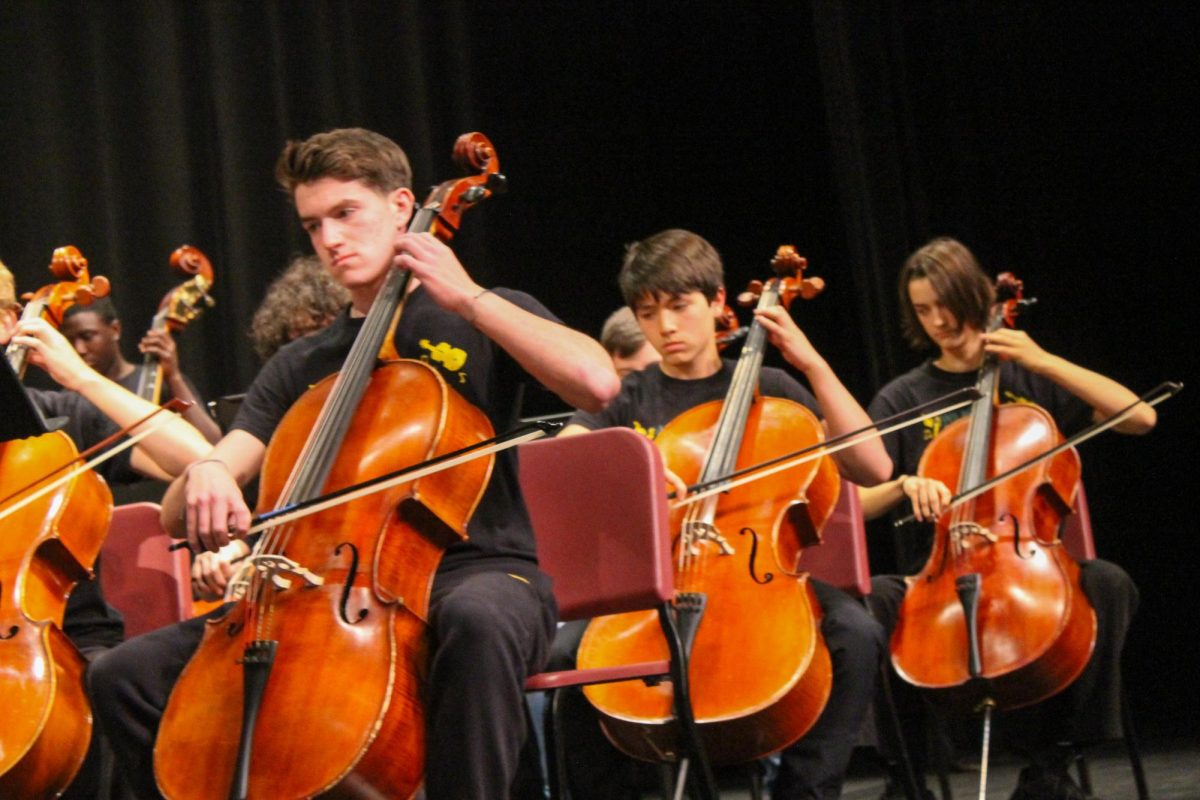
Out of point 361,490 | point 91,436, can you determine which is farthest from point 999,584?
point 91,436

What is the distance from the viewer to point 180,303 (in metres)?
3.14

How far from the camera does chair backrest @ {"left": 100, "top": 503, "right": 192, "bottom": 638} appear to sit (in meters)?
2.82

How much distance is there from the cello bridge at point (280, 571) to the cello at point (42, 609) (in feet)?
1.77

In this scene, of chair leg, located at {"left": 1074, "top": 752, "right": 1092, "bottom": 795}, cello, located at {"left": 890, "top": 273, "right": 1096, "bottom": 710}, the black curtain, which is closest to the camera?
cello, located at {"left": 890, "top": 273, "right": 1096, "bottom": 710}

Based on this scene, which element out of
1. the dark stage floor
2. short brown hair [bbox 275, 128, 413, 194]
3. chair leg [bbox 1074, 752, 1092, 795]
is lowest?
the dark stage floor

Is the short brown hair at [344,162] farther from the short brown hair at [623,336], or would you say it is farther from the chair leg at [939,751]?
the chair leg at [939,751]

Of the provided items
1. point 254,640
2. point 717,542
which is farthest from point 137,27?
point 254,640

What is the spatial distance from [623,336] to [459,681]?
1.92 meters

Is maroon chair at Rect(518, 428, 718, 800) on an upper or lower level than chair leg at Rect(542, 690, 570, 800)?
upper

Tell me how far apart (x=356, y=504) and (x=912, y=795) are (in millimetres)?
1406

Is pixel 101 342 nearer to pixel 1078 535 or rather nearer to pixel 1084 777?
pixel 1078 535

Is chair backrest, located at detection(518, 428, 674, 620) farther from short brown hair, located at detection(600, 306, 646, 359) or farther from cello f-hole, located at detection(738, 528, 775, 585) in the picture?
short brown hair, located at detection(600, 306, 646, 359)

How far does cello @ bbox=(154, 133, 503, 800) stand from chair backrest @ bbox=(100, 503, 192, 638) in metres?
0.81

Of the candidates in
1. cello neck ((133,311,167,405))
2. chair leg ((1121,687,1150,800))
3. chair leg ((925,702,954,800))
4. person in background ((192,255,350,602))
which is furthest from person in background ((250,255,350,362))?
chair leg ((1121,687,1150,800))
